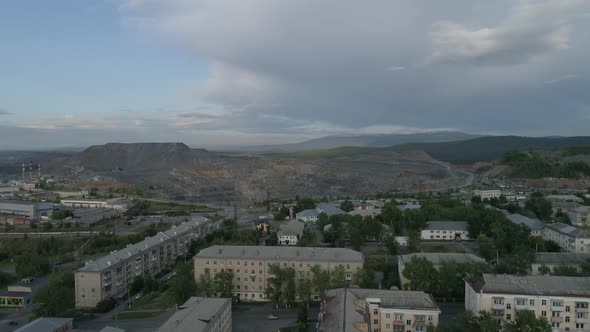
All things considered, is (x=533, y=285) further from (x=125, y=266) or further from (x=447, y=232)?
(x=125, y=266)

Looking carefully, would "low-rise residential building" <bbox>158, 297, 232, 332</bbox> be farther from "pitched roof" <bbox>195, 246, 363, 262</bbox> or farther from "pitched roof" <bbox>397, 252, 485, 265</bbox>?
"pitched roof" <bbox>397, 252, 485, 265</bbox>

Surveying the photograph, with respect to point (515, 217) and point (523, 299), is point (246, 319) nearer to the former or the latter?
point (523, 299)

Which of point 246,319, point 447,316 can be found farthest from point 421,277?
point 246,319

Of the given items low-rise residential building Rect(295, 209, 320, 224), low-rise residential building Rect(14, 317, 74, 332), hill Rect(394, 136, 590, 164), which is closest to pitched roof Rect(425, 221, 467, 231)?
low-rise residential building Rect(295, 209, 320, 224)

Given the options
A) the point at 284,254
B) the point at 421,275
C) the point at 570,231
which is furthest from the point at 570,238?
the point at 284,254

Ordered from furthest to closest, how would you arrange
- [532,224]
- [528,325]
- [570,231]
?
[532,224] < [570,231] < [528,325]

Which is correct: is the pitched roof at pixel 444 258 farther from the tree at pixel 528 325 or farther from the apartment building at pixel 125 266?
the apartment building at pixel 125 266

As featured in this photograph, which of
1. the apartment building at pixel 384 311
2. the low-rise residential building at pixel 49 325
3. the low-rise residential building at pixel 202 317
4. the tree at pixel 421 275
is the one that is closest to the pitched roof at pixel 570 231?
the tree at pixel 421 275
